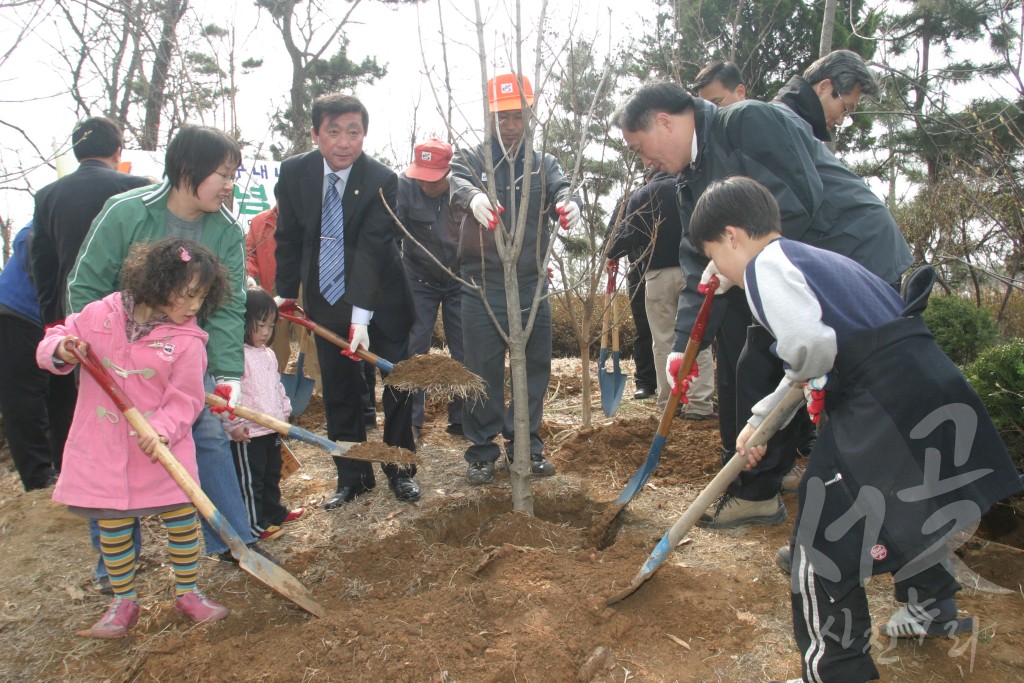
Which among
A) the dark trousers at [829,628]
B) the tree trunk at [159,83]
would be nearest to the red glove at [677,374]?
the dark trousers at [829,628]

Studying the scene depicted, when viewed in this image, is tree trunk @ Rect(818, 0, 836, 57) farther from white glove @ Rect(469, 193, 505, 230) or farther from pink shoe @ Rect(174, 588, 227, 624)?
pink shoe @ Rect(174, 588, 227, 624)

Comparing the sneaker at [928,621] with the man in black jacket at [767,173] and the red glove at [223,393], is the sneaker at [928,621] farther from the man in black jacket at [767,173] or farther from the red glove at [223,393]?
the red glove at [223,393]

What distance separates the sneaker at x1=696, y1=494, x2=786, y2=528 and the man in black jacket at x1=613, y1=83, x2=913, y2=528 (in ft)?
0.68

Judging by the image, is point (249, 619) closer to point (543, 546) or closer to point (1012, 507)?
point (543, 546)

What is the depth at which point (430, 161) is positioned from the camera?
4934 mm

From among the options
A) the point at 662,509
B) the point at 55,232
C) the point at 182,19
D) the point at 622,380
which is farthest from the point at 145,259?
the point at 182,19

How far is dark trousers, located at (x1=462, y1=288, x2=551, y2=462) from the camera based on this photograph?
4.08 m

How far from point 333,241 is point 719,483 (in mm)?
2299

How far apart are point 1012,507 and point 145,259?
3.45m

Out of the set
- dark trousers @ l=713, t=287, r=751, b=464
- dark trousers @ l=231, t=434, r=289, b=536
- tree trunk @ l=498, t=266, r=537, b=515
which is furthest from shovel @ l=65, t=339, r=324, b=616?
dark trousers @ l=713, t=287, r=751, b=464

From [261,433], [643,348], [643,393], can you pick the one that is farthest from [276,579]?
[643,348]

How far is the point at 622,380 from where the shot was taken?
514 cm

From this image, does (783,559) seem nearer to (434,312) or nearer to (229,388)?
(229,388)

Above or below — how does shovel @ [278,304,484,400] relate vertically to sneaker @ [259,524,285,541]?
above
